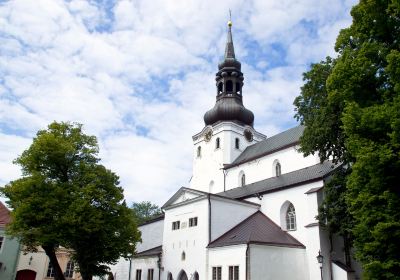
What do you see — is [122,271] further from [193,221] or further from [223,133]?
[223,133]

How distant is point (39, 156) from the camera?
23.1 meters

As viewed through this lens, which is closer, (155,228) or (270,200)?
(270,200)

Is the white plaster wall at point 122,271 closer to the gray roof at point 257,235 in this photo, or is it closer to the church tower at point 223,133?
the church tower at point 223,133

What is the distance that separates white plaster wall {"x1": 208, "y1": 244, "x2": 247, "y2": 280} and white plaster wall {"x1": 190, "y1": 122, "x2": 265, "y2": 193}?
42.0 ft

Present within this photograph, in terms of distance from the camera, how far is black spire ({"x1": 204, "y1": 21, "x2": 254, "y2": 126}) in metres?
38.0

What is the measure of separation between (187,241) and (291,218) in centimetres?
728

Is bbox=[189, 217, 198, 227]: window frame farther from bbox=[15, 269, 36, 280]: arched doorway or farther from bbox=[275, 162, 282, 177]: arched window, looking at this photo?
bbox=[15, 269, 36, 280]: arched doorway

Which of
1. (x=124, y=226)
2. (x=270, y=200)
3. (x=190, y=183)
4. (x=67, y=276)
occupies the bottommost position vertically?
(x=67, y=276)

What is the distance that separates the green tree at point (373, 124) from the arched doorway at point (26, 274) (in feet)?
97.7

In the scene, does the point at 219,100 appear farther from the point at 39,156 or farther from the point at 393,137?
the point at 393,137

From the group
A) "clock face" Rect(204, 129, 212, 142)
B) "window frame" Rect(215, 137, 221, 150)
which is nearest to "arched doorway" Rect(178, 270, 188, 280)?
"window frame" Rect(215, 137, 221, 150)

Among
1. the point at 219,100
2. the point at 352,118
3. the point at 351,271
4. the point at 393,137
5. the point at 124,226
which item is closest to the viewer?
the point at 393,137

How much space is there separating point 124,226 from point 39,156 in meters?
6.82

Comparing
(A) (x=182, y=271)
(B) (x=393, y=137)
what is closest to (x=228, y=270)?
(A) (x=182, y=271)
